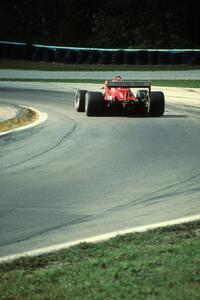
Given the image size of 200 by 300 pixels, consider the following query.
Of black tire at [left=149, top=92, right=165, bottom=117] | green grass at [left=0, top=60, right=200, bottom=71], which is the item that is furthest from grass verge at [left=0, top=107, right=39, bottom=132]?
green grass at [left=0, top=60, right=200, bottom=71]

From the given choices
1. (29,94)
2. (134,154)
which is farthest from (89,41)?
(134,154)

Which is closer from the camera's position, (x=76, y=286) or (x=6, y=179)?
(x=76, y=286)

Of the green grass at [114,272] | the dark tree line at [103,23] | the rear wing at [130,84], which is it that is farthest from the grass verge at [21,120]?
the dark tree line at [103,23]

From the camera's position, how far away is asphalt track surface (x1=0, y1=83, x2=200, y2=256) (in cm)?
725

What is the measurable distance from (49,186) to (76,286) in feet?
13.9

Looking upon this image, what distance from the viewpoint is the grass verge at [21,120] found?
48.9ft

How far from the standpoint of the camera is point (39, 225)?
23.6 feet

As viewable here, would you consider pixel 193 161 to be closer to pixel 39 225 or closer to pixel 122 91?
pixel 39 225

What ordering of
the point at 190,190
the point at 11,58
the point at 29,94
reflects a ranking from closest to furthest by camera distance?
the point at 190,190 → the point at 29,94 → the point at 11,58

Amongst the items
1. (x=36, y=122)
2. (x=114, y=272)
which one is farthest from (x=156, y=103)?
(x=114, y=272)

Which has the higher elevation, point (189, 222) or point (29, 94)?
point (189, 222)

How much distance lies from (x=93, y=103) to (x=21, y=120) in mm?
2180

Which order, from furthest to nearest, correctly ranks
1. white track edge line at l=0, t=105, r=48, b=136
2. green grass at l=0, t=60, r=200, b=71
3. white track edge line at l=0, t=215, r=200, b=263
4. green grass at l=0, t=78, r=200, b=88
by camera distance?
green grass at l=0, t=60, r=200, b=71
green grass at l=0, t=78, r=200, b=88
white track edge line at l=0, t=105, r=48, b=136
white track edge line at l=0, t=215, r=200, b=263

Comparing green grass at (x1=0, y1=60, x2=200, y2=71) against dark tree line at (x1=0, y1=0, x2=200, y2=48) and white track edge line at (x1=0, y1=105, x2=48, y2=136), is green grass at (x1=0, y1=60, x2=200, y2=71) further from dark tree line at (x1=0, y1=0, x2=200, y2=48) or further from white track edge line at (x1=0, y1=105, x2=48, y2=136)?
white track edge line at (x1=0, y1=105, x2=48, y2=136)
